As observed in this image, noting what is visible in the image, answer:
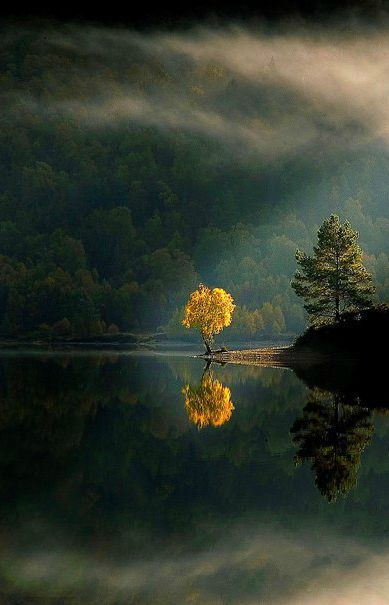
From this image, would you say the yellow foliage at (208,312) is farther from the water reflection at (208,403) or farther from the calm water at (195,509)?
the calm water at (195,509)

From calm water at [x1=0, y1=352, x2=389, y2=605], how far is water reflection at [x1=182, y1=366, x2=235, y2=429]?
0.56 m

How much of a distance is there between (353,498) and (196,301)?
437 feet

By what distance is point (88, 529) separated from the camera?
74.1 ft

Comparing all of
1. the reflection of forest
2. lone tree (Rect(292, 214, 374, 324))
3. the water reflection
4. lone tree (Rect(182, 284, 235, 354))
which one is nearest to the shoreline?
lone tree (Rect(292, 214, 374, 324))

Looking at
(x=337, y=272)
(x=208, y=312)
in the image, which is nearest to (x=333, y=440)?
(x=337, y=272)

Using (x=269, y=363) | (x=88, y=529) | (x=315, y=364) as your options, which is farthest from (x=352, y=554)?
(x=269, y=363)

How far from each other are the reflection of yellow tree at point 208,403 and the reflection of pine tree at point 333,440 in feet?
17.5

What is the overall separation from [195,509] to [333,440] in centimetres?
1386

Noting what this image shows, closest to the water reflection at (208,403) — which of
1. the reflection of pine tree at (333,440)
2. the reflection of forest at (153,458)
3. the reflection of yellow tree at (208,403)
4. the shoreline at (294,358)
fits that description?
the reflection of yellow tree at (208,403)

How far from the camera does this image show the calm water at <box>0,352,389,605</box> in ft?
63.1

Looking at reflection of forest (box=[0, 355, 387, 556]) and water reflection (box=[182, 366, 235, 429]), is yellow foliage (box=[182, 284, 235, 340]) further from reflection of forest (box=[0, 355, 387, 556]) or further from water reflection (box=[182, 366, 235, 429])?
reflection of forest (box=[0, 355, 387, 556])

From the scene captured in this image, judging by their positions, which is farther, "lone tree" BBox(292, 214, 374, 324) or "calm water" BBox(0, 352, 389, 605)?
"lone tree" BBox(292, 214, 374, 324)

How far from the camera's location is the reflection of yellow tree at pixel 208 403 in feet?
153

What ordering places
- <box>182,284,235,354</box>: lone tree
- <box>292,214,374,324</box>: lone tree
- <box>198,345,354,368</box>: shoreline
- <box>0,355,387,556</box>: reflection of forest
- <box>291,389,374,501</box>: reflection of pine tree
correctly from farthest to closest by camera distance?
<box>182,284,235,354</box>: lone tree
<box>292,214,374,324</box>: lone tree
<box>198,345,354,368</box>: shoreline
<box>291,389,374,501</box>: reflection of pine tree
<box>0,355,387,556</box>: reflection of forest
